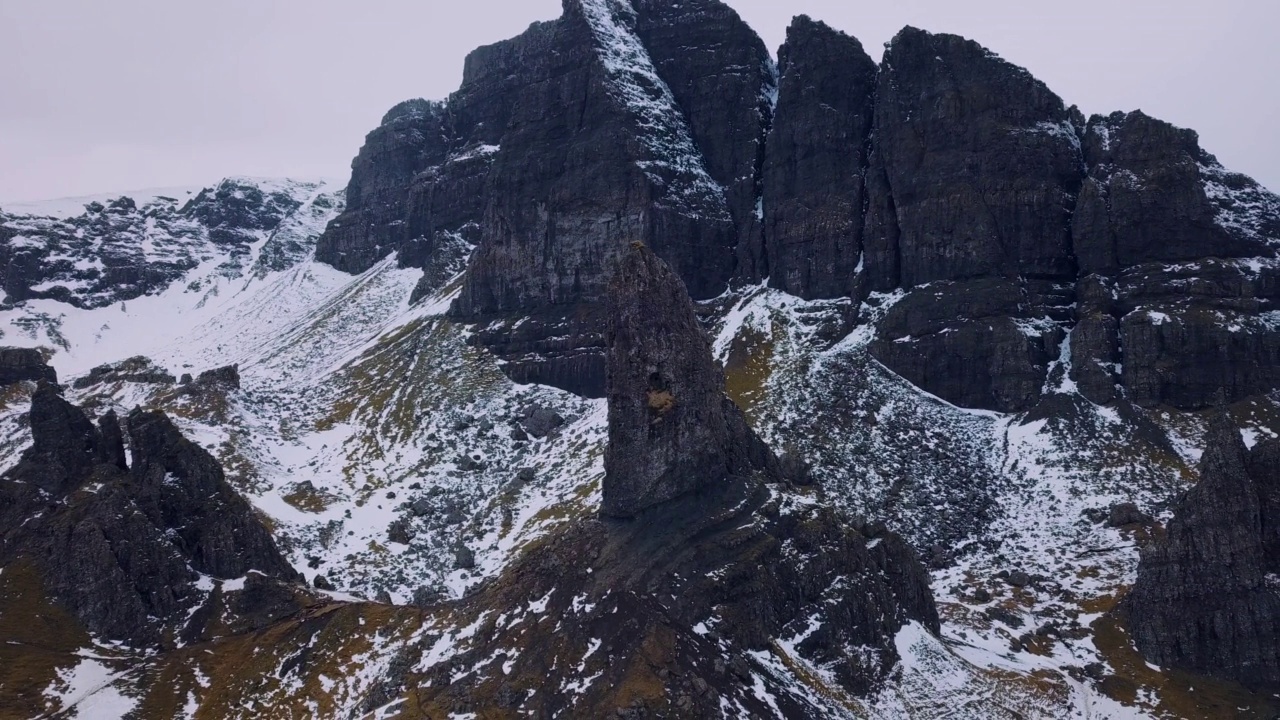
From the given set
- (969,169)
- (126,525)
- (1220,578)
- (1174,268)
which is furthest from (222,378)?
(1174,268)

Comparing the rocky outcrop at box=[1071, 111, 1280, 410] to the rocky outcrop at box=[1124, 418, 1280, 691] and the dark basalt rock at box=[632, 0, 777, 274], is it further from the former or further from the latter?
the dark basalt rock at box=[632, 0, 777, 274]

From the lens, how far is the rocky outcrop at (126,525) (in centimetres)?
9081

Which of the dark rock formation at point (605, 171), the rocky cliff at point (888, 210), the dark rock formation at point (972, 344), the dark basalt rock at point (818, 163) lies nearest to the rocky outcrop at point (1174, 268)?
the rocky cliff at point (888, 210)

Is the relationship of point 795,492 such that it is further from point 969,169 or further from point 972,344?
point 969,169

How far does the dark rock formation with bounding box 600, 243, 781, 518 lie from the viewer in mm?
82438

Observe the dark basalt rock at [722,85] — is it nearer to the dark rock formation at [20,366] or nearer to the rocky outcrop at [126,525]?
the rocky outcrop at [126,525]

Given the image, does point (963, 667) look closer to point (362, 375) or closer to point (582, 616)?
point (582, 616)

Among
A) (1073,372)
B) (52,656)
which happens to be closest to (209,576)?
(52,656)

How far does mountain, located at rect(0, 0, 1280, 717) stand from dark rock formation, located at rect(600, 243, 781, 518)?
1.06ft

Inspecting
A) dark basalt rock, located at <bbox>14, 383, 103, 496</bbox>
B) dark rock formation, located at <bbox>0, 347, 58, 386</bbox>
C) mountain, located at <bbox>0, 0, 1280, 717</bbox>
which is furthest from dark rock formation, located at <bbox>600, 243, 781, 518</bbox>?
dark rock formation, located at <bbox>0, 347, 58, 386</bbox>

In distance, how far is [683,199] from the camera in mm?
161000

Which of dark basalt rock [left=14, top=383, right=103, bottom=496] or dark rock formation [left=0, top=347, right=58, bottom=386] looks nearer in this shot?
dark basalt rock [left=14, top=383, right=103, bottom=496]

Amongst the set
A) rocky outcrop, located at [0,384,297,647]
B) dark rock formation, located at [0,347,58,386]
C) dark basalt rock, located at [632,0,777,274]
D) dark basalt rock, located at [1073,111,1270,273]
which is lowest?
rocky outcrop, located at [0,384,297,647]

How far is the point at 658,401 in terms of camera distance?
82.8 meters
